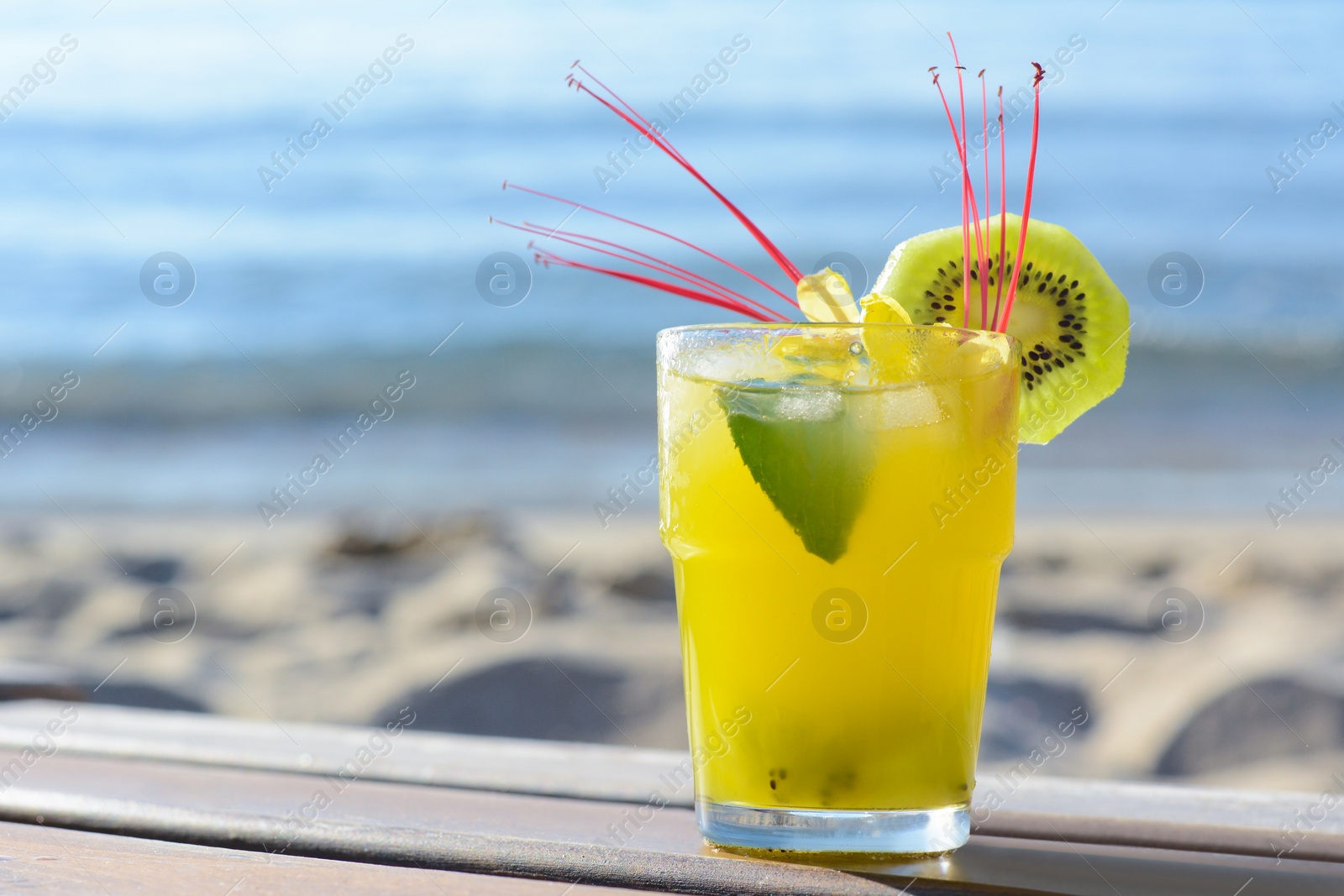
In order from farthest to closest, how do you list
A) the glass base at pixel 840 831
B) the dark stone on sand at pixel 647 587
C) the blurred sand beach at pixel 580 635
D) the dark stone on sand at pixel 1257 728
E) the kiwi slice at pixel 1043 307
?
the dark stone on sand at pixel 647 587 < the blurred sand beach at pixel 580 635 < the dark stone on sand at pixel 1257 728 < the kiwi slice at pixel 1043 307 < the glass base at pixel 840 831

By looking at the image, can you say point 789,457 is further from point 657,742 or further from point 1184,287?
point 1184,287

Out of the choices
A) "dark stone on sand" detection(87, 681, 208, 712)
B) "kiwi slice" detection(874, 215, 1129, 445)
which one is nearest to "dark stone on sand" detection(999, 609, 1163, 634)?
"dark stone on sand" detection(87, 681, 208, 712)

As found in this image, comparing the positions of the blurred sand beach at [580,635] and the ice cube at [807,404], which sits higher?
the ice cube at [807,404]

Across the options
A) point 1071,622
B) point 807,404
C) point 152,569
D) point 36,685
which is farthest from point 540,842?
point 152,569

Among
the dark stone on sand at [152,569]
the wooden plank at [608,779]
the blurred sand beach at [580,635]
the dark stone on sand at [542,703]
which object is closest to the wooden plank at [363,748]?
the wooden plank at [608,779]

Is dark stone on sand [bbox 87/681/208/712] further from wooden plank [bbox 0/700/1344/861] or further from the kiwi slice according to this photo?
the kiwi slice

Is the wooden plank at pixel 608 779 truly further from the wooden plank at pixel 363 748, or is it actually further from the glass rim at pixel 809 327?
the glass rim at pixel 809 327
